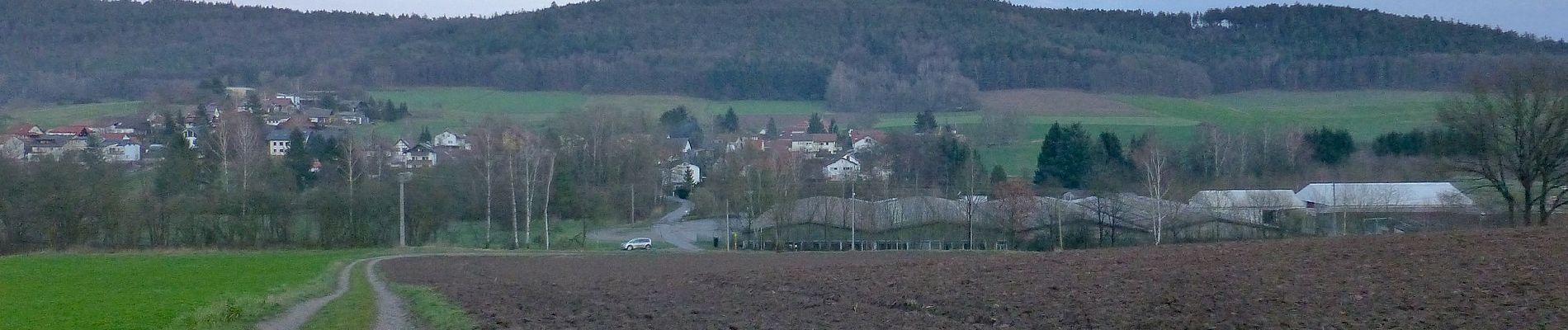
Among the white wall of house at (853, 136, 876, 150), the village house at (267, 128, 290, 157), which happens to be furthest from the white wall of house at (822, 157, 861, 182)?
the village house at (267, 128, 290, 157)

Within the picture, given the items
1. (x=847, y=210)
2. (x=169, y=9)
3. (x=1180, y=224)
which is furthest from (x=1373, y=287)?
(x=169, y=9)

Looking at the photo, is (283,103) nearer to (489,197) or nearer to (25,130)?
(25,130)

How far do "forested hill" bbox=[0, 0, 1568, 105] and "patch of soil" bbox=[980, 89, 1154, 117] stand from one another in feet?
9.47

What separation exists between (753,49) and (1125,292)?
106 meters

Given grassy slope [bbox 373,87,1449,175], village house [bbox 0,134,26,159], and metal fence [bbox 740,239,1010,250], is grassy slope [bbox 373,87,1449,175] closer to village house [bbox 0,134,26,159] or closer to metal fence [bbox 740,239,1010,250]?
metal fence [bbox 740,239,1010,250]

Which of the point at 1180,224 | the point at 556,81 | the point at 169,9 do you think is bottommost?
the point at 1180,224

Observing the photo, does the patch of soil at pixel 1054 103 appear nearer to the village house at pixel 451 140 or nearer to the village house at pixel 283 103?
the village house at pixel 451 140

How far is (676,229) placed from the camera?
2295 inches

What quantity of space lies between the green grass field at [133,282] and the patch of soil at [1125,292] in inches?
181

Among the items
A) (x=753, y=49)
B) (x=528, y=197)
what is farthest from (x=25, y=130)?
(x=753, y=49)

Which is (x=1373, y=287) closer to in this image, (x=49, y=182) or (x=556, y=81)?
(x=49, y=182)

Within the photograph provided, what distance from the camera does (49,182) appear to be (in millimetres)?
48500

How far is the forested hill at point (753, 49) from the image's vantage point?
97562 mm

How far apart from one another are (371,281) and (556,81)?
7908cm
